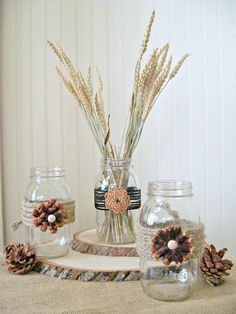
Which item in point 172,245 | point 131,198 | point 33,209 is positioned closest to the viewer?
point 172,245

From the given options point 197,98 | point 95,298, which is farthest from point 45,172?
point 197,98

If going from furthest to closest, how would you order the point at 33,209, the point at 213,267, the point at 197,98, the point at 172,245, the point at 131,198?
the point at 197,98, the point at 131,198, the point at 33,209, the point at 213,267, the point at 172,245

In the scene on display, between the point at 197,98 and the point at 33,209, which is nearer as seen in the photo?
the point at 33,209

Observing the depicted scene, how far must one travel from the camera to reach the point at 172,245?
0.65 m

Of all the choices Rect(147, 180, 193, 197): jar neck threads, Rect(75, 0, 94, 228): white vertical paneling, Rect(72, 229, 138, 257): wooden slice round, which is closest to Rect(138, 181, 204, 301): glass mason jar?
Rect(147, 180, 193, 197): jar neck threads

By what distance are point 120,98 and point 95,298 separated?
0.89 m

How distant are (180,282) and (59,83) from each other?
37.1 inches

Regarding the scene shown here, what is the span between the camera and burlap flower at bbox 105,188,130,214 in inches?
38.2

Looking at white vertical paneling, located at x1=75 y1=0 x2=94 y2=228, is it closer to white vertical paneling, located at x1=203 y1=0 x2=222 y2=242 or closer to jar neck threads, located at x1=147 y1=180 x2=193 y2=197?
white vertical paneling, located at x1=203 y1=0 x2=222 y2=242

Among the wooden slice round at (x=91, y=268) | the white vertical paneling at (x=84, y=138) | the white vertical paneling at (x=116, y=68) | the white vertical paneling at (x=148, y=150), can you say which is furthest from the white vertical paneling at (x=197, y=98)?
the wooden slice round at (x=91, y=268)

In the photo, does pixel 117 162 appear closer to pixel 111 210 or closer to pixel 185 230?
pixel 111 210

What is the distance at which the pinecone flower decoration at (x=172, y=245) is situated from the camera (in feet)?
2.12

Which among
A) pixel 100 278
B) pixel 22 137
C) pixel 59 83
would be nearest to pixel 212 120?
pixel 59 83

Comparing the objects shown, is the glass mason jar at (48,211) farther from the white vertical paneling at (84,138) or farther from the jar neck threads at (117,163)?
the white vertical paneling at (84,138)
